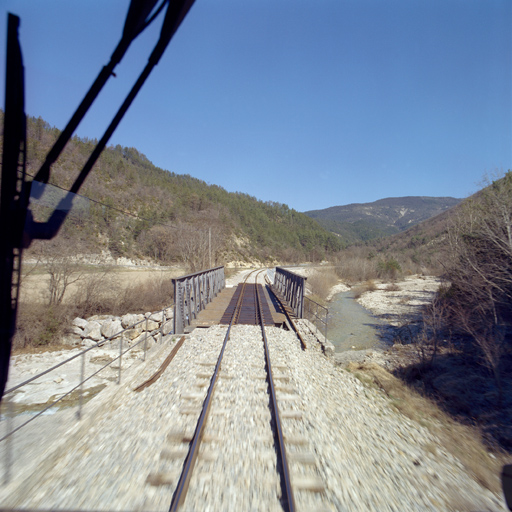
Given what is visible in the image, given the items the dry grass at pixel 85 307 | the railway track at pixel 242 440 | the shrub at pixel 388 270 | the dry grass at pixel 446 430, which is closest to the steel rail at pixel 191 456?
the railway track at pixel 242 440

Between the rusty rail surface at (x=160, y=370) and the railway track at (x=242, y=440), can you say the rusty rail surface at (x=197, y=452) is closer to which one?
the railway track at (x=242, y=440)

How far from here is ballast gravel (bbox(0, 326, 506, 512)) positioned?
111 inches

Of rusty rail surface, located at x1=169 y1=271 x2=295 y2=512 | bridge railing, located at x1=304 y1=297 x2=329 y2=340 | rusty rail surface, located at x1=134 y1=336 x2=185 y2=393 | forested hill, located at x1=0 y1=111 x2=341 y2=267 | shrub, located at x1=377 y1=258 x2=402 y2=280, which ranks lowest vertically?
bridge railing, located at x1=304 y1=297 x2=329 y2=340

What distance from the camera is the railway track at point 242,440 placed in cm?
286

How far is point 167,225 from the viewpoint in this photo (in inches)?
1115

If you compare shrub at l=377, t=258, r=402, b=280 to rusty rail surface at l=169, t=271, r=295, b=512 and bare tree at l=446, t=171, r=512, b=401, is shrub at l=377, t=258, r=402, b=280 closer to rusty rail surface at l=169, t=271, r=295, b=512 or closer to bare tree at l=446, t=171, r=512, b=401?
bare tree at l=446, t=171, r=512, b=401

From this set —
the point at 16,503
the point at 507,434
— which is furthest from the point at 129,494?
the point at 507,434

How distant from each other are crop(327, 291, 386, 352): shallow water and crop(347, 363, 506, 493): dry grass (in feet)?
14.9

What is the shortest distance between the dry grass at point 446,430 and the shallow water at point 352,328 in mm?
4550

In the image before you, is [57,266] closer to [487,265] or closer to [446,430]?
[446,430]

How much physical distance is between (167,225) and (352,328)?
19.5m

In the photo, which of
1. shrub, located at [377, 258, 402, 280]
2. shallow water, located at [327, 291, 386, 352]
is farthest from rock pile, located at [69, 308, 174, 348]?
shrub, located at [377, 258, 402, 280]

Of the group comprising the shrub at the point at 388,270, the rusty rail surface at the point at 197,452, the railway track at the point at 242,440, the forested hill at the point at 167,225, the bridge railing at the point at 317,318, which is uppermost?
the forested hill at the point at 167,225

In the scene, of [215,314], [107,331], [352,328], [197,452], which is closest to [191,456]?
[197,452]
